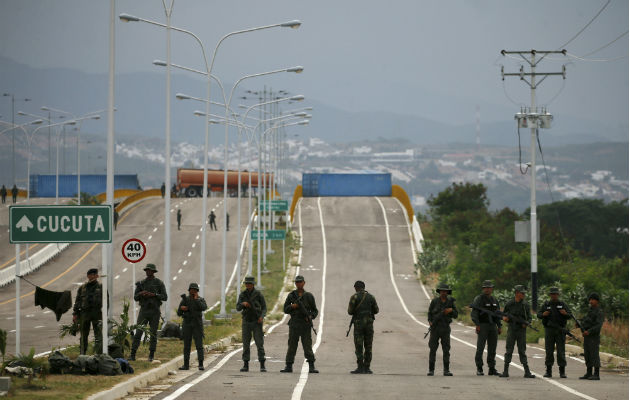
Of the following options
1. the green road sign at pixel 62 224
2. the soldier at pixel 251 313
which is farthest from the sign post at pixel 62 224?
the soldier at pixel 251 313

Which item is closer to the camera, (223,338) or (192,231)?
(223,338)

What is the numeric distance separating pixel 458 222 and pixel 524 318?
6358cm

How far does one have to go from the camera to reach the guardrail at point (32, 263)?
186ft

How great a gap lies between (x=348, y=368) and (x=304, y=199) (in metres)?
82.1

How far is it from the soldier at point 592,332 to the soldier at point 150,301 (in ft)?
27.1

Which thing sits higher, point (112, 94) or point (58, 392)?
point (112, 94)

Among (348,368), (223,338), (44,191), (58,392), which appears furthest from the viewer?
(44,191)

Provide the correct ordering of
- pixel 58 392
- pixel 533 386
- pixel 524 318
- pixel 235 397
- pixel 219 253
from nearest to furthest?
pixel 58 392 → pixel 235 397 → pixel 533 386 → pixel 524 318 → pixel 219 253

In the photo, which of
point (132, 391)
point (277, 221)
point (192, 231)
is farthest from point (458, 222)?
point (132, 391)

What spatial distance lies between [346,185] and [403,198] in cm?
1905

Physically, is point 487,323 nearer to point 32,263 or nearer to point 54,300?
point 54,300

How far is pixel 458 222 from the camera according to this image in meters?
82.8

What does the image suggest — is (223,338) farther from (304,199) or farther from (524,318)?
(304,199)

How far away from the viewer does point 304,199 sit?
103m
